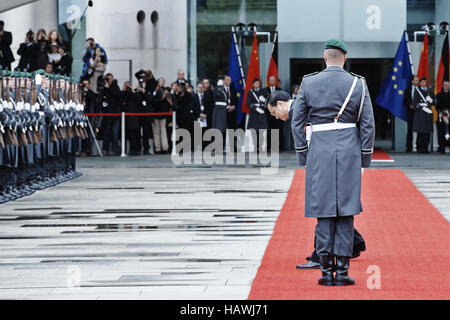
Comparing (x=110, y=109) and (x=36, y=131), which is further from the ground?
(x=36, y=131)

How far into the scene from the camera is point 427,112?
84.4ft

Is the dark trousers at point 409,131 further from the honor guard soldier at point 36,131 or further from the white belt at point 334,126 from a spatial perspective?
the white belt at point 334,126

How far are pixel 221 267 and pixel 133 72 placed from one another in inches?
842

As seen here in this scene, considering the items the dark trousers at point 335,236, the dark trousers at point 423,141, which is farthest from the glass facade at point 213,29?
the dark trousers at point 335,236

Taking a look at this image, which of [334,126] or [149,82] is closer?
[334,126]

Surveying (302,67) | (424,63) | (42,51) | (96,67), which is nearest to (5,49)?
(42,51)

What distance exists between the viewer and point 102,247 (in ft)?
30.8

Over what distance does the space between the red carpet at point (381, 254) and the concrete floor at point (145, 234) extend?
0.65ft

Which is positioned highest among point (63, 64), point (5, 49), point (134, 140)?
point (5, 49)

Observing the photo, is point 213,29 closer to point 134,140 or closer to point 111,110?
point 134,140

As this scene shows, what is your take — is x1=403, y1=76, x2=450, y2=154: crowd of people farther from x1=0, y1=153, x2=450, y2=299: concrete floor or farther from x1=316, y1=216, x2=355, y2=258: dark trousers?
x1=316, y1=216, x2=355, y2=258: dark trousers

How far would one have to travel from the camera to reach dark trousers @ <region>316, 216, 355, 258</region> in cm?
723

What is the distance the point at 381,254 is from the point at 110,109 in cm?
1710

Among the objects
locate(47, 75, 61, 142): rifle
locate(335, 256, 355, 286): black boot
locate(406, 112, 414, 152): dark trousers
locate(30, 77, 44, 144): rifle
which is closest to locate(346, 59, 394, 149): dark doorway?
locate(406, 112, 414, 152): dark trousers
